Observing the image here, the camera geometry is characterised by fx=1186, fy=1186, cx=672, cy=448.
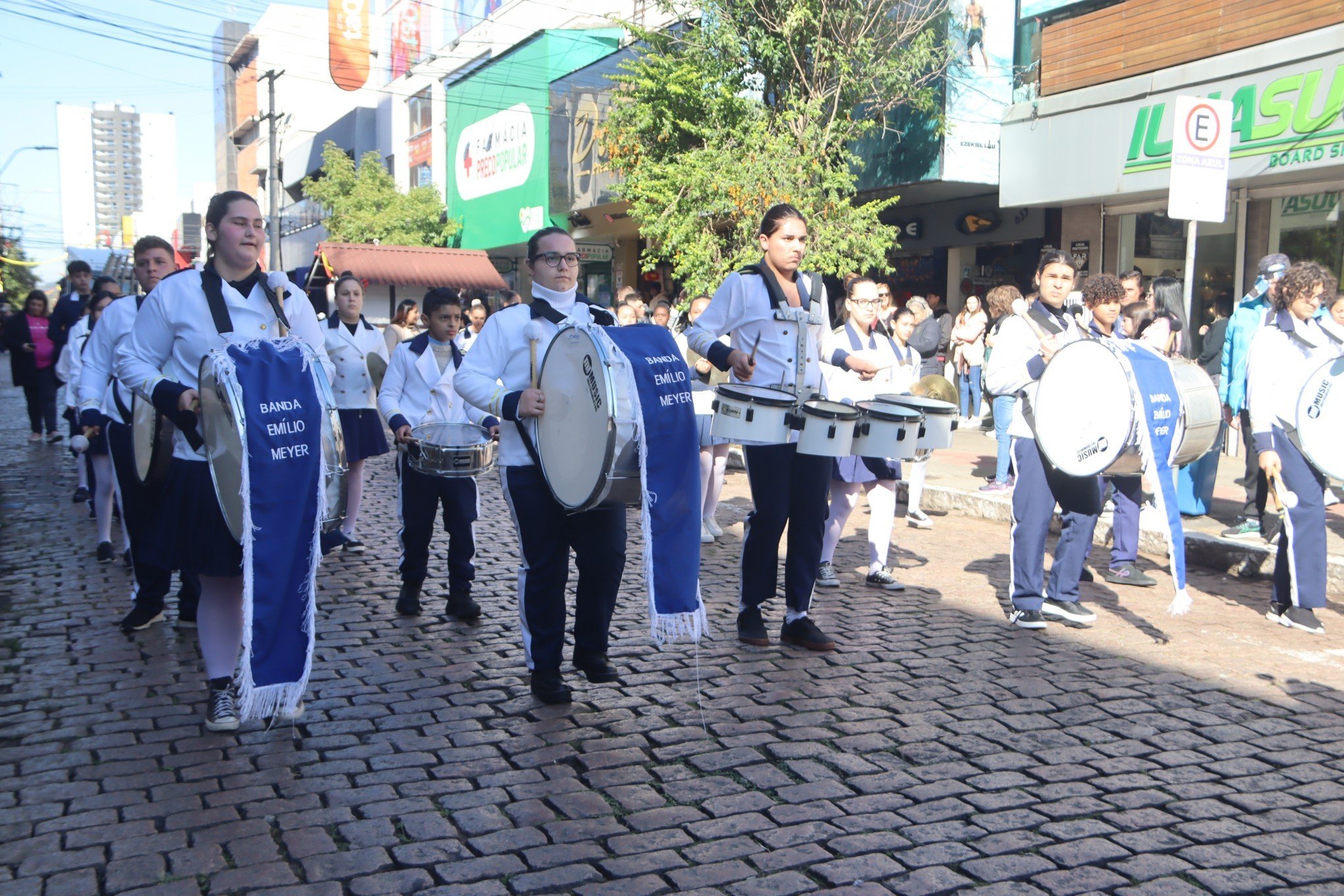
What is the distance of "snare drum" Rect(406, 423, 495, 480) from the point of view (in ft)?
20.4

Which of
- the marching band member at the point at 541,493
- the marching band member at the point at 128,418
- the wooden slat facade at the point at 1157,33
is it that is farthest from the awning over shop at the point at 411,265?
the marching band member at the point at 541,493

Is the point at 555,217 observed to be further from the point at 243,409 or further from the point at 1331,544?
the point at 243,409

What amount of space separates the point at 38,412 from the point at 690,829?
15.2m

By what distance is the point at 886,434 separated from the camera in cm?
528

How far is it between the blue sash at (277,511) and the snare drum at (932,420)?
2.69m

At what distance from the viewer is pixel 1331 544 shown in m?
8.47

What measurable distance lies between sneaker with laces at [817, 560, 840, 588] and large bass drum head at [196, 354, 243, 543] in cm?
405

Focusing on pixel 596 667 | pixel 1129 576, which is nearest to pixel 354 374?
pixel 596 667

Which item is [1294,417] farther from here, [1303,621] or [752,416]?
[752,416]

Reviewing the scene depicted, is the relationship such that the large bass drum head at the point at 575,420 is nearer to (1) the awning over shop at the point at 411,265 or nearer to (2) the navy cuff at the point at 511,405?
(2) the navy cuff at the point at 511,405

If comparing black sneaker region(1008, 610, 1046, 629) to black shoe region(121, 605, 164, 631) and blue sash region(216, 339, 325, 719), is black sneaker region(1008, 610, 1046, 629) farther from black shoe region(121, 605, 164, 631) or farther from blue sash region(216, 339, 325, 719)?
black shoe region(121, 605, 164, 631)

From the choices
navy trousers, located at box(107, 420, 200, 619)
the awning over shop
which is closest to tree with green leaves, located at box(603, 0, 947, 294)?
navy trousers, located at box(107, 420, 200, 619)

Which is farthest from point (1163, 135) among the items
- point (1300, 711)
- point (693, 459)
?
point (693, 459)

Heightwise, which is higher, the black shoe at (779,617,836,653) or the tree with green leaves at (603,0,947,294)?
the tree with green leaves at (603,0,947,294)
